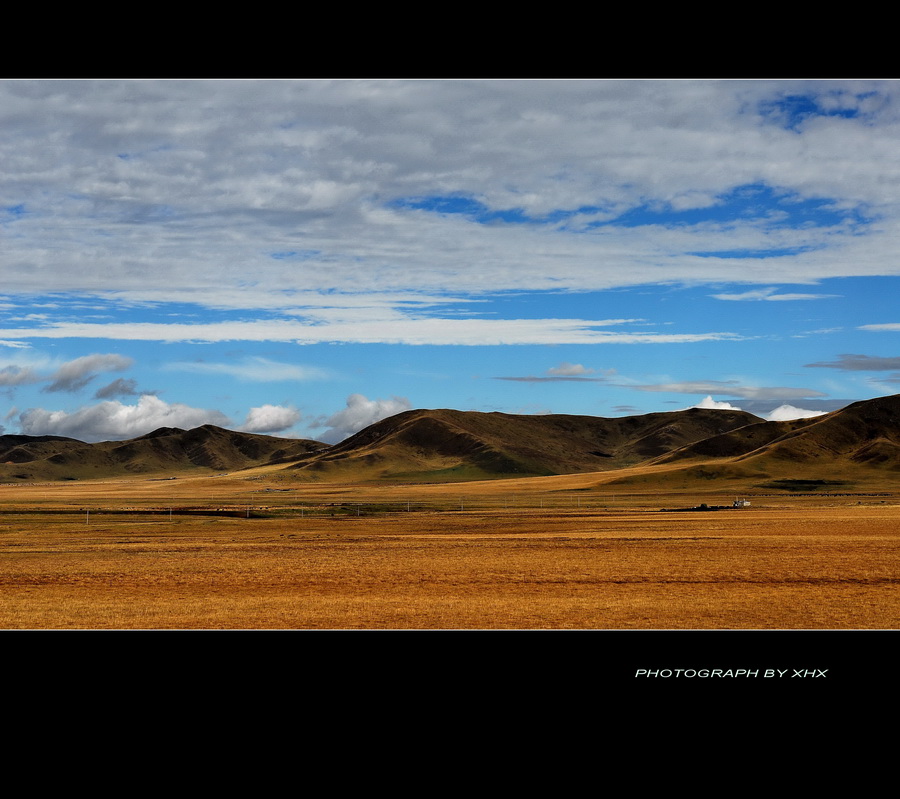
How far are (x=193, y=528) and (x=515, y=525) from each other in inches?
804

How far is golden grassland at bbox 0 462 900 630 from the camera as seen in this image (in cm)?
2184

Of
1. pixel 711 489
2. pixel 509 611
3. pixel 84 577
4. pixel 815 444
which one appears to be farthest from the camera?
pixel 815 444

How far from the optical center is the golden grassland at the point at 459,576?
21.8 meters

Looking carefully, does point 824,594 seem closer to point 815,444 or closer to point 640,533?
point 640,533

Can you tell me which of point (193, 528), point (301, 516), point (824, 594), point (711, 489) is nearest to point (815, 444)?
point (711, 489)

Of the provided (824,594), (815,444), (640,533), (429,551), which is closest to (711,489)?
(815,444)

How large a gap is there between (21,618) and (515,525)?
4085cm

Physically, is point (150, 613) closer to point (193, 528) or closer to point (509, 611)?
point (509, 611)

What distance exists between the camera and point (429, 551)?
40062 millimetres

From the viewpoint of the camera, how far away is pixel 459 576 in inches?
1195
